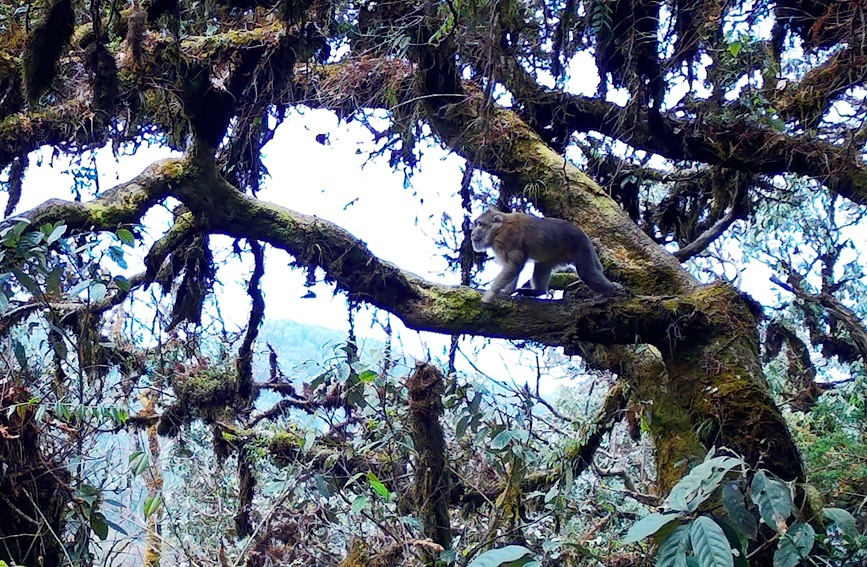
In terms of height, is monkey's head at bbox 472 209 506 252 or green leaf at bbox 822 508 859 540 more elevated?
monkey's head at bbox 472 209 506 252

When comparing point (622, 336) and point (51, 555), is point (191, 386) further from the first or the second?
point (622, 336)

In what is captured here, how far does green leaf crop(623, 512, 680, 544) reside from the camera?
177 cm

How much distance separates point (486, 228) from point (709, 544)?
483 centimetres

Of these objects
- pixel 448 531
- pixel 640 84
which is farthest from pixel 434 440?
pixel 640 84

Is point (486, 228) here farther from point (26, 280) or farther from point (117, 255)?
point (26, 280)

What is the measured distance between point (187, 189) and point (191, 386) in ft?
8.36

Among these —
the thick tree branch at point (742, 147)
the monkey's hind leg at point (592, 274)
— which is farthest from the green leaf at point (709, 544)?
the thick tree branch at point (742, 147)

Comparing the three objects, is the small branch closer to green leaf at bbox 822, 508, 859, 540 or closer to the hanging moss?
green leaf at bbox 822, 508, 859, 540

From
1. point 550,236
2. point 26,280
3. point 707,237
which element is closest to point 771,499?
point 26,280

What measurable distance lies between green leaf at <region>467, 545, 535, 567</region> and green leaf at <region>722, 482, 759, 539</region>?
25.9 inches

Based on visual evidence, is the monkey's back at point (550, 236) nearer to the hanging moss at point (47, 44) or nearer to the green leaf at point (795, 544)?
the hanging moss at point (47, 44)

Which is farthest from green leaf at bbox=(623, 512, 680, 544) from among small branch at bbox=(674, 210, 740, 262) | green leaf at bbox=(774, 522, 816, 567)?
small branch at bbox=(674, 210, 740, 262)

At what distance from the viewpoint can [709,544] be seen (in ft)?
5.58

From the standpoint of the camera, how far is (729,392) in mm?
5062
